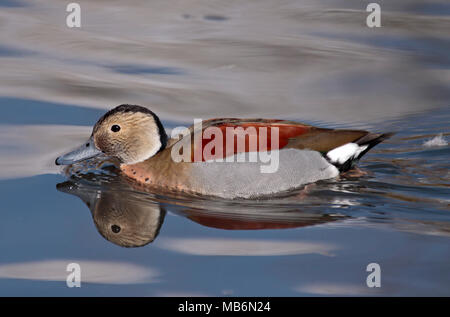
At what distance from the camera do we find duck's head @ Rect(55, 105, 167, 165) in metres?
6.80

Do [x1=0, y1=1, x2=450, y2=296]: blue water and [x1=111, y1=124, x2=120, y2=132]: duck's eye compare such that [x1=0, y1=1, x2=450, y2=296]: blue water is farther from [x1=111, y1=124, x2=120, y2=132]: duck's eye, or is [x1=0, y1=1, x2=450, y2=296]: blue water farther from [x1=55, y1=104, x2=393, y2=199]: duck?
[x1=111, y1=124, x2=120, y2=132]: duck's eye

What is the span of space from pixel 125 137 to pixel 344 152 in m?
2.12

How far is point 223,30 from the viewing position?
11.4 metres

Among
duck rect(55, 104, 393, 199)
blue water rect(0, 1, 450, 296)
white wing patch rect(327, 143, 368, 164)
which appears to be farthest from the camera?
white wing patch rect(327, 143, 368, 164)

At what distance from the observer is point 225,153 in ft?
20.9

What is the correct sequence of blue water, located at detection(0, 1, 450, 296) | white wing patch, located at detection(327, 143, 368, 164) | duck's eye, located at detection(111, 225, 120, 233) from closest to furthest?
blue water, located at detection(0, 1, 450, 296) → duck's eye, located at detection(111, 225, 120, 233) → white wing patch, located at detection(327, 143, 368, 164)

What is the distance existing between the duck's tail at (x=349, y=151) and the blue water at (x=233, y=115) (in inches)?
6.2

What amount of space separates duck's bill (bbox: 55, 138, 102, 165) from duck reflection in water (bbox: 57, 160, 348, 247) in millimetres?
207

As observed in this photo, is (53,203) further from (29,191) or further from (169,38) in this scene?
(169,38)

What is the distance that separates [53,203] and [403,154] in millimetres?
3689

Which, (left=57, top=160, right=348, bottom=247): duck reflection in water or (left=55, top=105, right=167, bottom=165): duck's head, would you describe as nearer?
(left=57, top=160, right=348, bottom=247): duck reflection in water

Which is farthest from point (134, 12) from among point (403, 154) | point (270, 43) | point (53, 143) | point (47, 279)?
point (47, 279)

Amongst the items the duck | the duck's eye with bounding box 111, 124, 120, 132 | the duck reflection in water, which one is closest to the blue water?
the duck reflection in water

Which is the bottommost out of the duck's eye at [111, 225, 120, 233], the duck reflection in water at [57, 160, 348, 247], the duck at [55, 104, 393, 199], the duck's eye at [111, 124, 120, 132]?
the duck's eye at [111, 225, 120, 233]
